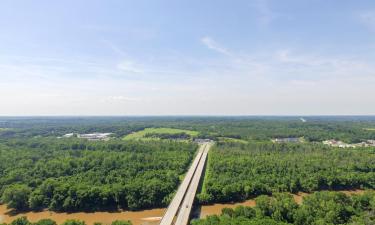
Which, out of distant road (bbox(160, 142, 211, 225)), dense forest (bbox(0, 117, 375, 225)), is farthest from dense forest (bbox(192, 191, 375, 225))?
distant road (bbox(160, 142, 211, 225))

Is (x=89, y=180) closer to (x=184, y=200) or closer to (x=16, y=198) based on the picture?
(x=16, y=198)

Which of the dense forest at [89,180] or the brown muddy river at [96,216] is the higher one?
the dense forest at [89,180]

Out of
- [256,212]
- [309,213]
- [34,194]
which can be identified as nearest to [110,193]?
[34,194]

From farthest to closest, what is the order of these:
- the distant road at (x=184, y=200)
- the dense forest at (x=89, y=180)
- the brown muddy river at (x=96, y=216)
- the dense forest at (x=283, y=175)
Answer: the dense forest at (x=283, y=175), the dense forest at (x=89, y=180), the brown muddy river at (x=96, y=216), the distant road at (x=184, y=200)

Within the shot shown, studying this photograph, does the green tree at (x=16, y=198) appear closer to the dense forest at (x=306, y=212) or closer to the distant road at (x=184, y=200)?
the distant road at (x=184, y=200)

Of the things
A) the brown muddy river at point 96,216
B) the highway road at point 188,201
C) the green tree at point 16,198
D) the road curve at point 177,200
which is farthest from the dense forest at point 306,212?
the green tree at point 16,198

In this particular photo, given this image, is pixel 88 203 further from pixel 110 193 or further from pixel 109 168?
pixel 109 168

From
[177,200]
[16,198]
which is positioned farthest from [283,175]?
[16,198]
